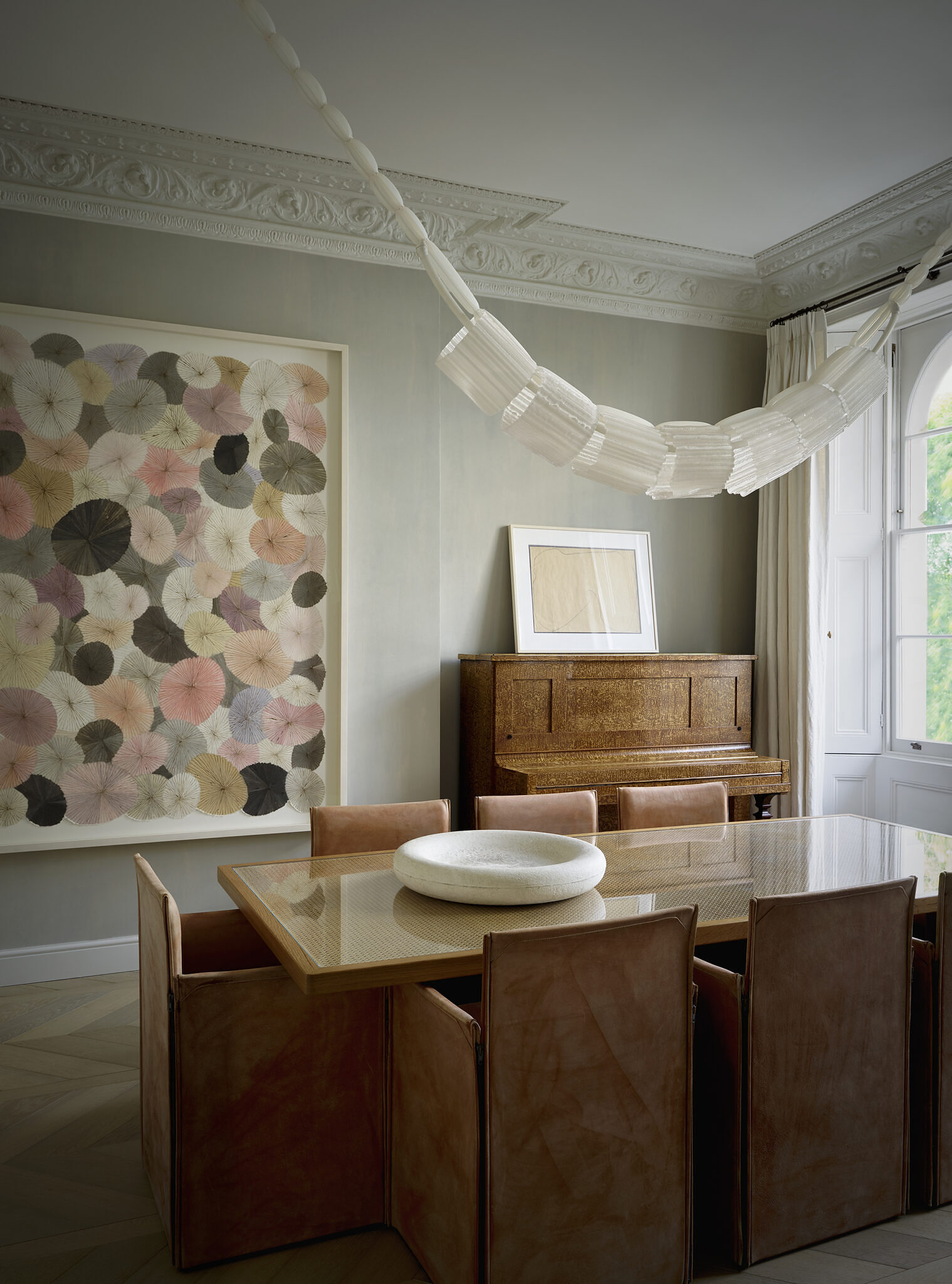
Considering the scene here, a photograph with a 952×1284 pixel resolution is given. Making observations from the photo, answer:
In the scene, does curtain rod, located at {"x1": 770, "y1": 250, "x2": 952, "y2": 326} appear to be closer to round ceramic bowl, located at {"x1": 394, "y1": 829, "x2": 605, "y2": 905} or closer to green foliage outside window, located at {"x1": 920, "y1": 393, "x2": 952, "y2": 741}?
green foliage outside window, located at {"x1": 920, "y1": 393, "x2": 952, "y2": 741}

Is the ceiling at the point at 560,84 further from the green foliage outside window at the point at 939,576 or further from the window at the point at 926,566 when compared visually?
the green foliage outside window at the point at 939,576

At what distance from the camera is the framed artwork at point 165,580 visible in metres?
3.70

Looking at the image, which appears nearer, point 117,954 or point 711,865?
point 711,865

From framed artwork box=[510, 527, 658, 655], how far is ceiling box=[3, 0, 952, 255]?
154 cm

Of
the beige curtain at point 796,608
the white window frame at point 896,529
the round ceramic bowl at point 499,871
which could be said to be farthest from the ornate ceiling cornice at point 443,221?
the round ceramic bowl at point 499,871

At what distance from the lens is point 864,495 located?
193 inches

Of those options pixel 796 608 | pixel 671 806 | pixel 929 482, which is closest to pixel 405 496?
pixel 671 806

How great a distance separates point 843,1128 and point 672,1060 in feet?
1.73

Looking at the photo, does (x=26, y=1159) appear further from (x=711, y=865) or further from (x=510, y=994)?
(x=711, y=865)

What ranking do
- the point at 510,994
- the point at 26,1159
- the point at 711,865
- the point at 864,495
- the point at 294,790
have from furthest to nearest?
1. the point at 864,495
2. the point at 294,790
3. the point at 711,865
4. the point at 26,1159
5. the point at 510,994

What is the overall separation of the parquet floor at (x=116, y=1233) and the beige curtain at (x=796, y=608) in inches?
99.7

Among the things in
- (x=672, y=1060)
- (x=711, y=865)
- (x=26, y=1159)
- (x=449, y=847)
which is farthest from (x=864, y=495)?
(x=26, y=1159)

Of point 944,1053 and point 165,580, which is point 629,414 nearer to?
point 944,1053

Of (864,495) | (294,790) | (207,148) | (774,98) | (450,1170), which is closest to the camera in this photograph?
(450,1170)
